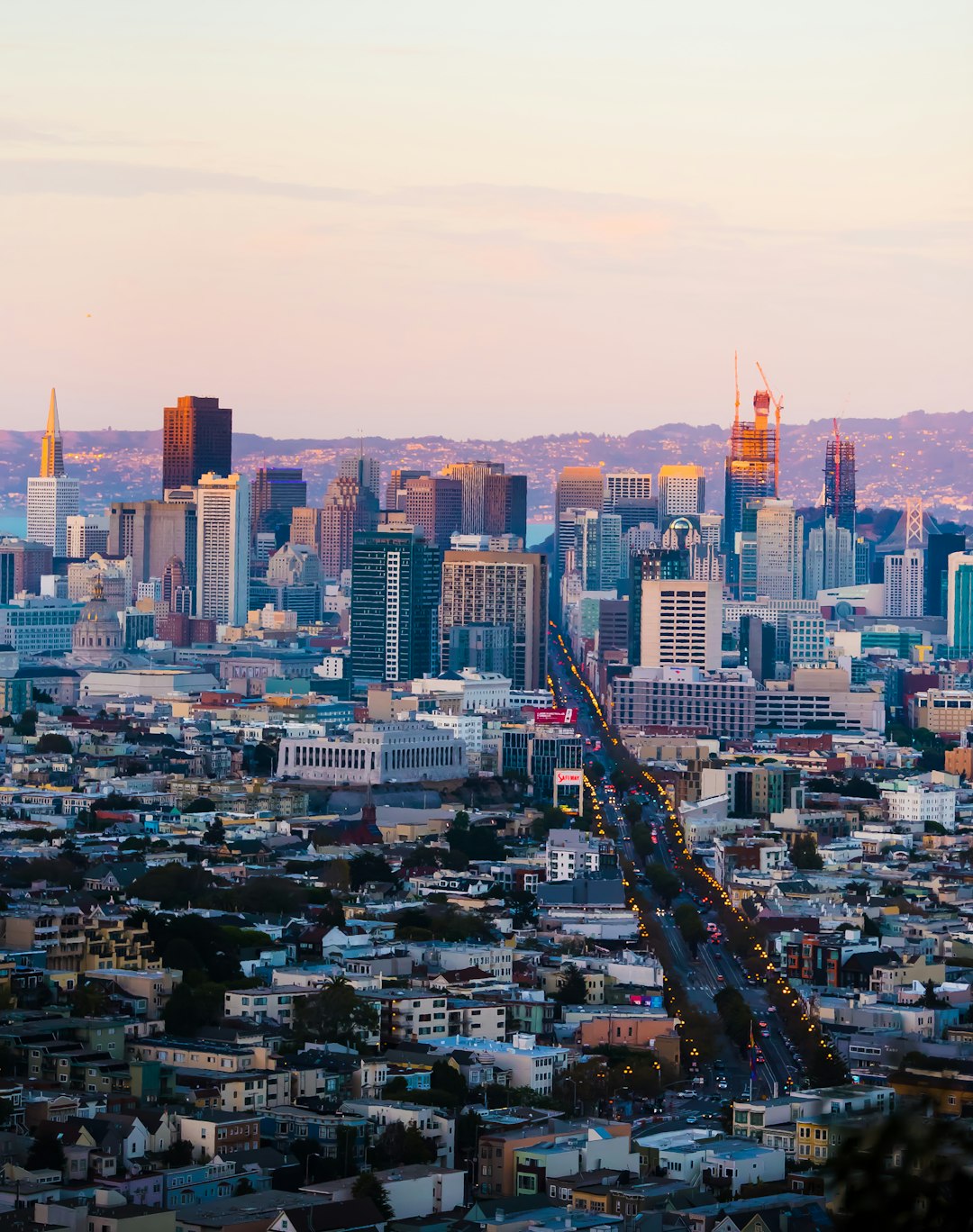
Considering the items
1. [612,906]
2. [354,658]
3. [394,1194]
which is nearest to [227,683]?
[354,658]

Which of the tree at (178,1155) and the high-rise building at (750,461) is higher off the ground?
the high-rise building at (750,461)

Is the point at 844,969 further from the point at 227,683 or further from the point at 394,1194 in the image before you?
the point at 227,683

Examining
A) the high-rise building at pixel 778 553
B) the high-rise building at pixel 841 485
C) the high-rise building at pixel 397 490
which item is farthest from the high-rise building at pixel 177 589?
the high-rise building at pixel 841 485

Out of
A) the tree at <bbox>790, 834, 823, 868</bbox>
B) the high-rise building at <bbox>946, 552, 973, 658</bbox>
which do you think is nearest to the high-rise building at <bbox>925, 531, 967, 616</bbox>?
the high-rise building at <bbox>946, 552, 973, 658</bbox>

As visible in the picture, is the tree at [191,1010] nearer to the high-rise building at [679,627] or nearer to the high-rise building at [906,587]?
the high-rise building at [679,627]

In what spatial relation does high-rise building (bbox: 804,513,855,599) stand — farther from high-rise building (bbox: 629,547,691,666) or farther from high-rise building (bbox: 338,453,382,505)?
high-rise building (bbox: 629,547,691,666)
